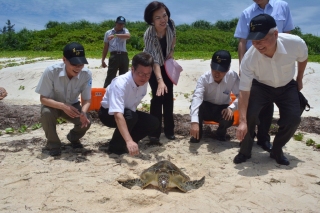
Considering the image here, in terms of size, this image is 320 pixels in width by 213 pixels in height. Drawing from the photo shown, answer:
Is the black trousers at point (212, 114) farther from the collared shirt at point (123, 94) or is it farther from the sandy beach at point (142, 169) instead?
the collared shirt at point (123, 94)

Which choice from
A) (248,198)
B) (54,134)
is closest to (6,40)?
(54,134)

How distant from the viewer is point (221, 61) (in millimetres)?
4195

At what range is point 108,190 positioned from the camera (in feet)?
10.2

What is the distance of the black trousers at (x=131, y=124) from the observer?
13.1 ft

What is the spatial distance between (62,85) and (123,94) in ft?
2.56

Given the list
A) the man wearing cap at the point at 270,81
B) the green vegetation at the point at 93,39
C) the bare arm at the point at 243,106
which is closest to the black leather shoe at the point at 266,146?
the man wearing cap at the point at 270,81

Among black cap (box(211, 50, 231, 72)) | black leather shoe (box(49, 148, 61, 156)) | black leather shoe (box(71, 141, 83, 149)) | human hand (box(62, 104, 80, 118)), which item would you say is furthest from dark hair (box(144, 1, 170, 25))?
black leather shoe (box(49, 148, 61, 156))

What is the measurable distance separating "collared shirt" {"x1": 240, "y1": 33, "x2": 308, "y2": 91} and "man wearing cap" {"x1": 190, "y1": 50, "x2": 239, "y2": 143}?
1.82 ft

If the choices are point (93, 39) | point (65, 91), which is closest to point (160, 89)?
point (65, 91)

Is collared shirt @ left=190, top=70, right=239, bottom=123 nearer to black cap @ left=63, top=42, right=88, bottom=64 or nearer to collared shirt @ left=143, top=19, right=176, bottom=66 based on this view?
collared shirt @ left=143, top=19, right=176, bottom=66

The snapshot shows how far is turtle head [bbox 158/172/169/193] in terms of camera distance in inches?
123

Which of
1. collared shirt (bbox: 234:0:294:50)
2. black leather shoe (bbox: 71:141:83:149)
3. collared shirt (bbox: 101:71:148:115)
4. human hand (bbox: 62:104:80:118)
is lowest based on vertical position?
black leather shoe (bbox: 71:141:83:149)

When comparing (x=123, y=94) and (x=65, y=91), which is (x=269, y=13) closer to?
(x=123, y=94)

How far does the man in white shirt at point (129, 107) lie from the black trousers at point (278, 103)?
115 cm
